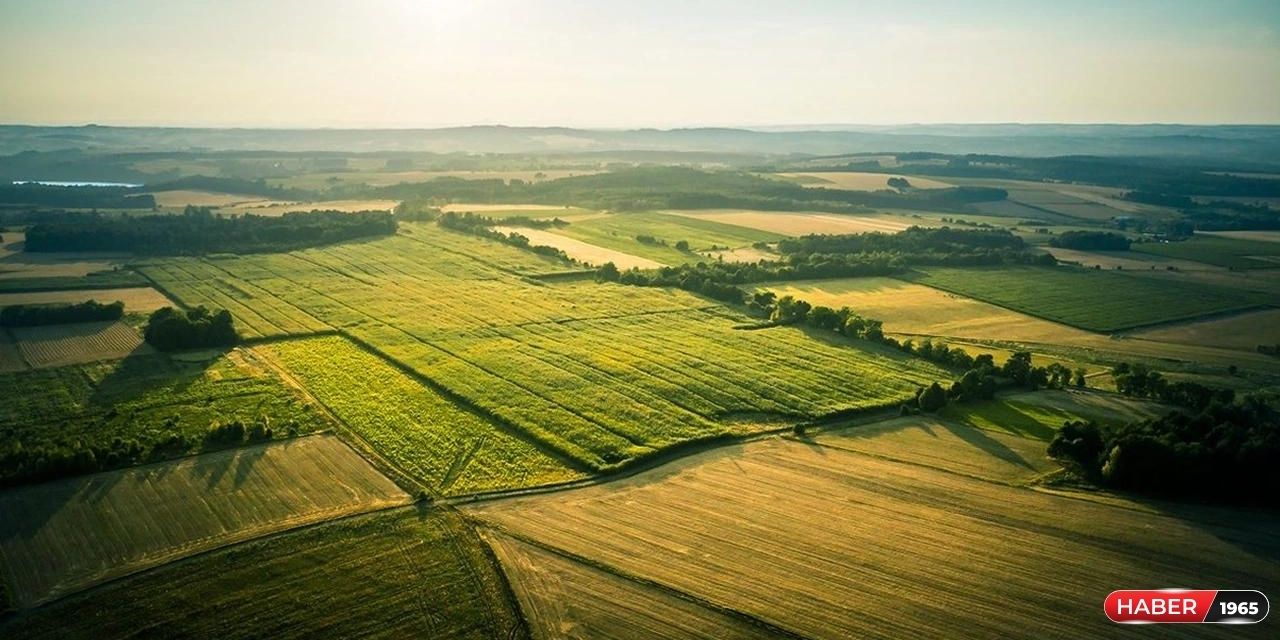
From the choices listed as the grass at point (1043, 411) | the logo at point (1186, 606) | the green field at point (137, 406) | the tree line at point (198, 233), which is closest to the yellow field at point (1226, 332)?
the grass at point (1043, 411)

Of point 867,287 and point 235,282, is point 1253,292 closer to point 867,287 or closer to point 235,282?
point 867,287

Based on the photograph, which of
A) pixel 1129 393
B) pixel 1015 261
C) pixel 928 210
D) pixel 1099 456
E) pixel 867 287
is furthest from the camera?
pixel 928 210

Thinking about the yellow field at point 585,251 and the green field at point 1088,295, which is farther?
the yellow field at point 585,251

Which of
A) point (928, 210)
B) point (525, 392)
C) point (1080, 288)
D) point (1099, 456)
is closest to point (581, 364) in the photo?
point (525, 392)

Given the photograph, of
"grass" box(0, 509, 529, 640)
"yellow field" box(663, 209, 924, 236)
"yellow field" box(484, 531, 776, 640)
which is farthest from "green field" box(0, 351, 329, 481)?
"yellow field" box(663, 209, 924, 236)

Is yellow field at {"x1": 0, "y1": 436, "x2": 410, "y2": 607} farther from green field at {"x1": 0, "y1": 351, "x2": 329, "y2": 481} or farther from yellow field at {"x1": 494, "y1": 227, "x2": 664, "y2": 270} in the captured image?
yellow field at {"x1": 494, "y1": 227, "x2": 664, "y2": 270}

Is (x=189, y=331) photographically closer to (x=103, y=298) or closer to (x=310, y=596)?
(x=103, y=298)

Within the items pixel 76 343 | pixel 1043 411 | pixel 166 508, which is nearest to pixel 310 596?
pixel 166 508

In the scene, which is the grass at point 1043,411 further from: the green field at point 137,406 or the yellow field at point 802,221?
the yellow field at point 802,221
